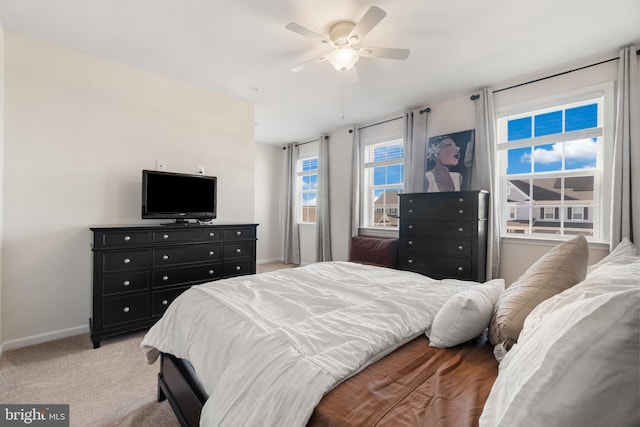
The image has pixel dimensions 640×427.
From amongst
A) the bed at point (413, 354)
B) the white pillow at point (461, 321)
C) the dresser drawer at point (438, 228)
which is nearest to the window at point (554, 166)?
the dresser drawer at point (438, 228)

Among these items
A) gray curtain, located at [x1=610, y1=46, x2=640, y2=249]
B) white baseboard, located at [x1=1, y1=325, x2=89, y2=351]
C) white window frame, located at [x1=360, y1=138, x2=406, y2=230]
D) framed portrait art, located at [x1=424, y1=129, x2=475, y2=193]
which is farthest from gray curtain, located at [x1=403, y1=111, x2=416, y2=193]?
white baseboard, located at [x1=1, y1=325, x2=89, y2=351]

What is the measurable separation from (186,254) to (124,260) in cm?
55

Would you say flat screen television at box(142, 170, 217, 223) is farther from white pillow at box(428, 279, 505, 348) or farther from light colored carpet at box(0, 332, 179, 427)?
white pillow at box(428, 279, 505, 348)

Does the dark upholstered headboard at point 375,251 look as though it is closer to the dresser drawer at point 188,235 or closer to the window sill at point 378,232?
the window sill at point 378,232

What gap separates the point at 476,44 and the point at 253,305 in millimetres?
2918

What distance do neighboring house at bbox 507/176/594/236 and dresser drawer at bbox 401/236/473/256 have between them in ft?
2.39

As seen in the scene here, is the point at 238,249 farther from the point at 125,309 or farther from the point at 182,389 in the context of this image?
the point at 182,389

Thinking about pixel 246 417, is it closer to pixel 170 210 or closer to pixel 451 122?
pixel 170 210

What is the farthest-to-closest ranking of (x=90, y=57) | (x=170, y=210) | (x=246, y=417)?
(x=170, y=210) < (x=90, y=57) < (x=246, y=417)

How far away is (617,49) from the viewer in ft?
8.59

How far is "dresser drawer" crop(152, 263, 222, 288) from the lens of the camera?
2793 millimetres

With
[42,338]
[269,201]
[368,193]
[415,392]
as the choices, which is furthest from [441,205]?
[42,338]

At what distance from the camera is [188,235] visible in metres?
2.98

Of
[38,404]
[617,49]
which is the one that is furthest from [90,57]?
[617,49]
